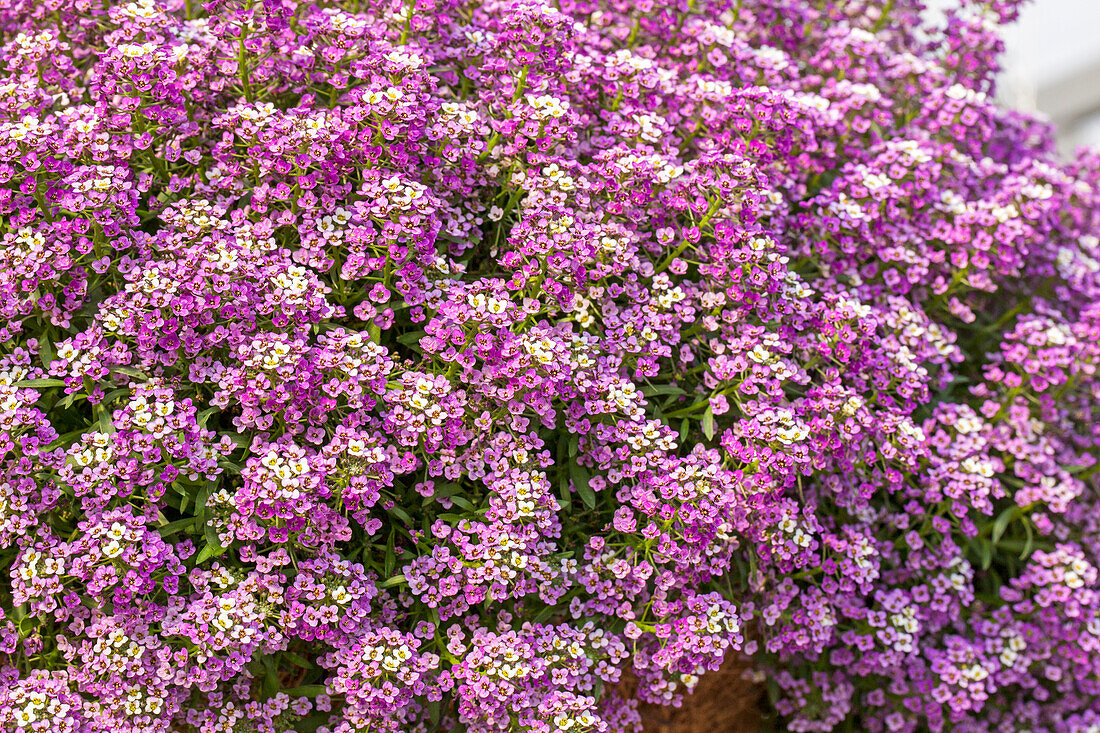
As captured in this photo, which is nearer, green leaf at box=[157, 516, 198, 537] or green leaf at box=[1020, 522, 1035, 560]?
green leaf at box=[157, 516, 198, 537]

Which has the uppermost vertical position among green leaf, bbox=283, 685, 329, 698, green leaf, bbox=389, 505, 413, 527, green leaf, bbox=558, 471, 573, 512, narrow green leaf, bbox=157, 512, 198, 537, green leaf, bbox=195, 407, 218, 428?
green leaf, bbox=195, 407, 218, 428

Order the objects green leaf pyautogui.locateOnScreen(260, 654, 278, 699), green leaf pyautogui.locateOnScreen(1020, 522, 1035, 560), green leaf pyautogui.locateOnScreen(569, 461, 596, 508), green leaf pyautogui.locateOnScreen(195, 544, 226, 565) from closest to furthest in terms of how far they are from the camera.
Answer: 1. green leaf pyautogui.locateOnScreen(195, 544, 226, 565)
2. green leaf pyautogui.locateOnScreen(260, 654, 278, 699)
3. green leaf pyautogui.locateOnScreen(569, 461, 596, 508)
4. green leaf pyautogui.locateOnScreen(1020, 522, 1035, 560)

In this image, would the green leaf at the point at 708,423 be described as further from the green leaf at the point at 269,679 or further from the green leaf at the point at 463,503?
the green leaf at the point at 269,679

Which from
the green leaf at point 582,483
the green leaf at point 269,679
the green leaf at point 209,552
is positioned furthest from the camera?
the green leaf at point 582,483

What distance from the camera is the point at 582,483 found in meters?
2.40

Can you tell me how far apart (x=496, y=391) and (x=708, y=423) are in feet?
1.84

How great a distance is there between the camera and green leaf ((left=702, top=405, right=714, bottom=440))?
2434 mm

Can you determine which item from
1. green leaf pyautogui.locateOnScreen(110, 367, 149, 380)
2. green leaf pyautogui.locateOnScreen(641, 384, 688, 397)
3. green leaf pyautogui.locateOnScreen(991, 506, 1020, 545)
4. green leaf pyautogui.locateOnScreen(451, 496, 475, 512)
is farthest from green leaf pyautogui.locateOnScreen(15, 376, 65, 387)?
green leaf pyautogui.locateOnScreen(991, 506, 1020, 545)

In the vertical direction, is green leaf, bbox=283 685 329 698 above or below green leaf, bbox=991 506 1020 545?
below

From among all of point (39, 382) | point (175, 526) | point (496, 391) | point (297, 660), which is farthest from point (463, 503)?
point (39, 382)

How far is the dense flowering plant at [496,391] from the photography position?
2.13 meters

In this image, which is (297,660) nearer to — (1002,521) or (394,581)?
(394,581)

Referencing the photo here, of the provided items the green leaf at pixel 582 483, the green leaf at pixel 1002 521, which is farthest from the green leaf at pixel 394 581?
the green leaf at pixel 1002 521

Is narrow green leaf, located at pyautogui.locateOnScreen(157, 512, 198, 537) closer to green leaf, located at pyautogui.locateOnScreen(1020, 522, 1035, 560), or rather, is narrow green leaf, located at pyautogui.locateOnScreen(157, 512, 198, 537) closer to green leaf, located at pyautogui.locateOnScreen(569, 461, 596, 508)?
green leaf, located at pyautogui.locateOnScreen(569, 461, 596, 508)
